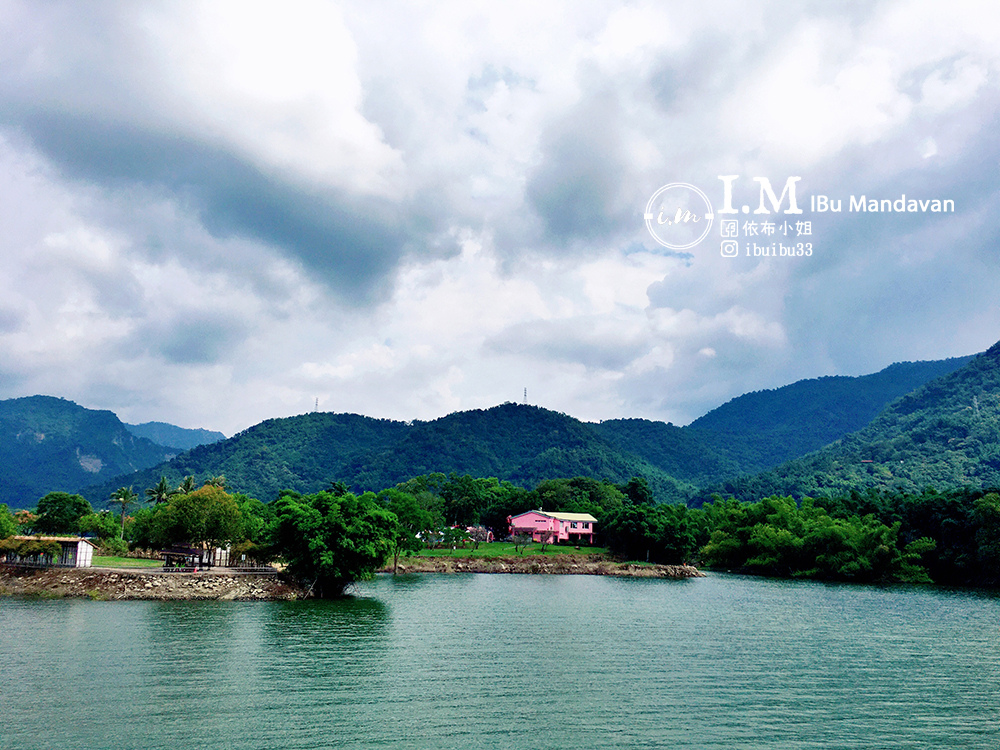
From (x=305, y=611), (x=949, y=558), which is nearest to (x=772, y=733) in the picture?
(x=305, y=611)

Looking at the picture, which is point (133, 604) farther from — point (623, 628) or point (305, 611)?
point (623, 628)

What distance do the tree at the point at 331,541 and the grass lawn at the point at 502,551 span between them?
44.9 meters

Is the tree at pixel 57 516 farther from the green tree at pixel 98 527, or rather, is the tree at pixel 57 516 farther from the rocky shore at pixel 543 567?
the rocky shore at pixel 543 567

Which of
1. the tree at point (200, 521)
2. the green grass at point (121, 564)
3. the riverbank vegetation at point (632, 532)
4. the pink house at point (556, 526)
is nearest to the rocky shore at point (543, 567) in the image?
the riverbank vegetation at point (632, 532)

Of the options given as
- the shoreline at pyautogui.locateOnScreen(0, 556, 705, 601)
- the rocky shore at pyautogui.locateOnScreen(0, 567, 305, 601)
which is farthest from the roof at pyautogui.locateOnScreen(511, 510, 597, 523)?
the rocky shore at pyautogui.locateOnScreen(0, 567, 305, 601)

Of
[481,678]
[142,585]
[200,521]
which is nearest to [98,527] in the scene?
[200,521]

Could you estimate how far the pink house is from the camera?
5049 inches

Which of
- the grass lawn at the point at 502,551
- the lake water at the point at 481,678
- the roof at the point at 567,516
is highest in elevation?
the roof at the point at 567,516

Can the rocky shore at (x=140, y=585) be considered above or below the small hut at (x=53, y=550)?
below

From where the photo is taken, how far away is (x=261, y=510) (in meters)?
95.9

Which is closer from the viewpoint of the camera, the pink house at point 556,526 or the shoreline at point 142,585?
the shoreline at point 142,585

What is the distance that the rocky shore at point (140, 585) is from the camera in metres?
52.1

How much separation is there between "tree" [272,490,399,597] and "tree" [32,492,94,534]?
59793 millimetres

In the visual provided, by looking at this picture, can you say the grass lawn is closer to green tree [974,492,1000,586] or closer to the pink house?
the pink house
